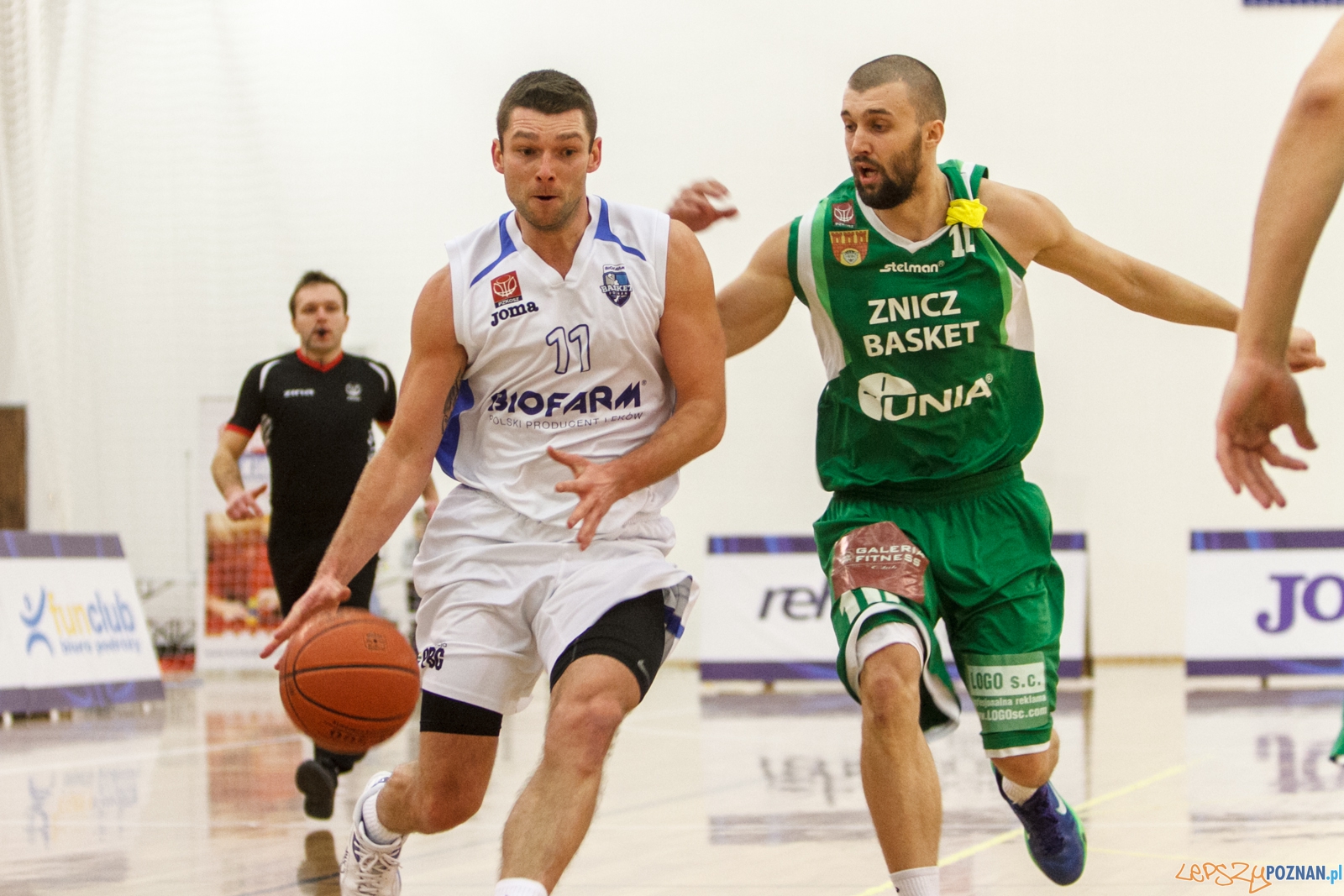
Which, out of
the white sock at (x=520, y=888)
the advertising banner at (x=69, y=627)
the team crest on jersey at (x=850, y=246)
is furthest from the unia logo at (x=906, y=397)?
Answer: the advertising banner at (x=69, y=627)

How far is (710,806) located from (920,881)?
3.03 meters

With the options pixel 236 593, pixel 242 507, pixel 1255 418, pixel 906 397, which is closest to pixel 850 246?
pixel 906 397

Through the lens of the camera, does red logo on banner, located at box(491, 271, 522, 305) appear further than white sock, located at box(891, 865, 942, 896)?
Yes

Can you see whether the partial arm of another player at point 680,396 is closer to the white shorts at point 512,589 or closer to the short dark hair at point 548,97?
the white shorts at point 512,589

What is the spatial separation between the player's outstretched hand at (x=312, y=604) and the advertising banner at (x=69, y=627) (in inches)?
292

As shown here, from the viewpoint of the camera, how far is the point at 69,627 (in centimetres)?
1042

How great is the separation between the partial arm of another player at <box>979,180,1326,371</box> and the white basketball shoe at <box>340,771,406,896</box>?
2248mm

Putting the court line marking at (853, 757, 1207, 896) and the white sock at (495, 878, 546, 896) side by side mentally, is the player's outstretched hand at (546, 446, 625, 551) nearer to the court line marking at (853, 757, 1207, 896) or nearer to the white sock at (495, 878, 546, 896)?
the white sock at (495, 878, 546, 896)

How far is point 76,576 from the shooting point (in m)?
10.7

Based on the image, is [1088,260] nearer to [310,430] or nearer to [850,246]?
[850,246]

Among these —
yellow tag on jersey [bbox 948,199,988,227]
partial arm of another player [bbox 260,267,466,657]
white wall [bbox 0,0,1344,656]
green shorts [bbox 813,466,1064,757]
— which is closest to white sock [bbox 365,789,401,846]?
partial arm of another player [bbox 260,267,466,657]

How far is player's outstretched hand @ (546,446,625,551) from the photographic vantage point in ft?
10.6

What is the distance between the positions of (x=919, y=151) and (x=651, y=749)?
17.8ft

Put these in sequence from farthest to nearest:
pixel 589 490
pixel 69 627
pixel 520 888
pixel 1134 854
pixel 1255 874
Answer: pixel 69 627
pixel 1134 854
pixel 1255 874
pixel 589 490
pixel 520 888
